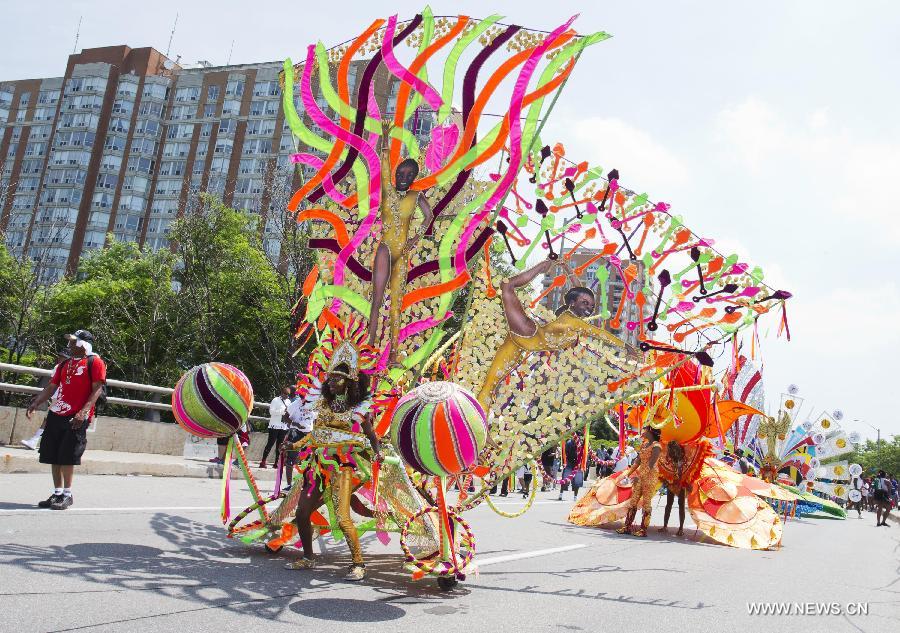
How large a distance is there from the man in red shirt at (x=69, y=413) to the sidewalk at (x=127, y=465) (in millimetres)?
2675

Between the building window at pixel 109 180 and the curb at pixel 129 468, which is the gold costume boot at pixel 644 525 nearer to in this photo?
the curb at pixel 129 468

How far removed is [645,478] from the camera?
37.3ft

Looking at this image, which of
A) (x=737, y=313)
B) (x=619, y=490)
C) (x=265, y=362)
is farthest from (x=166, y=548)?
(x=265, y=362)

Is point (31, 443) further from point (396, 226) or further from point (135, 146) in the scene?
point (135, 146)

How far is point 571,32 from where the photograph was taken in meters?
6.47

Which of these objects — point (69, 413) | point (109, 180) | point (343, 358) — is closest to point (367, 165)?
point (343, 358)

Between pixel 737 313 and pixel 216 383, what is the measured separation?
5700mm

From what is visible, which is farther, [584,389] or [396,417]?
[584,389]

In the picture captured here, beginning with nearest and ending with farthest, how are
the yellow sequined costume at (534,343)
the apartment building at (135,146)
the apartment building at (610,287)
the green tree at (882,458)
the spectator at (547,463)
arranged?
1. the yellow sequined costume at (534,343)
2. the apartment building at (610,287)
3. the spectator at (547,463)
4. the apartment building at (135,146)
5. the green tree at (882,458)

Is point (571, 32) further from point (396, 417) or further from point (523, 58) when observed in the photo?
point (396, 417)

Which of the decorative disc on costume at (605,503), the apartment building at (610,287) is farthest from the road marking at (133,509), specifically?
the decorative disc on costume at (605,503)

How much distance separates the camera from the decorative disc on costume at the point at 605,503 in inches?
482

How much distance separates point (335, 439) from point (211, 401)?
1094 millimetres

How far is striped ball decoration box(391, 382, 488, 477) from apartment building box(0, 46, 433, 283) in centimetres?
6842
